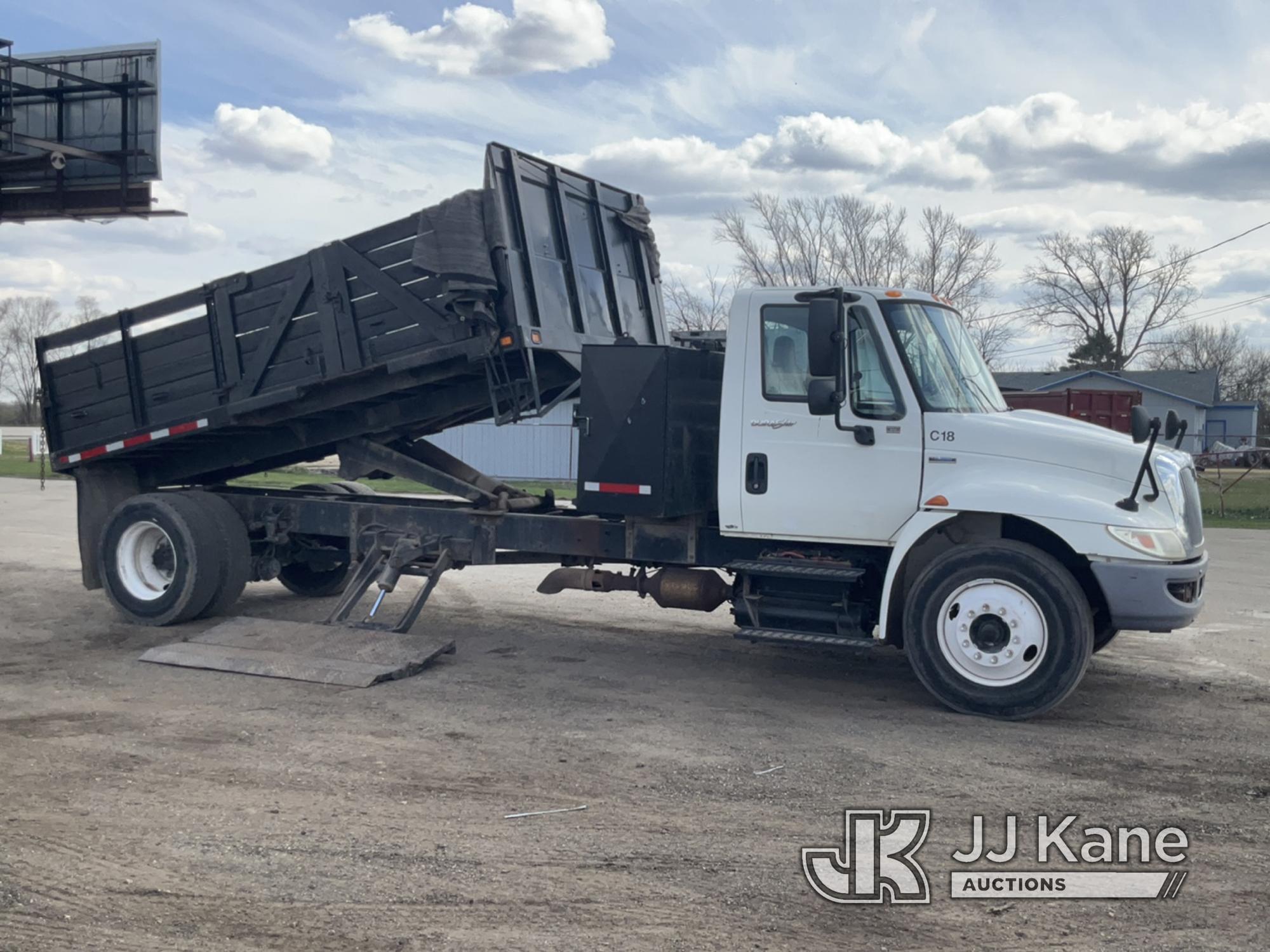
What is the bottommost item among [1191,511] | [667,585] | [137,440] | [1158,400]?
[667,585]

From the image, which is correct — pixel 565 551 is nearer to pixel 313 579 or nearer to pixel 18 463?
pixel 313 579

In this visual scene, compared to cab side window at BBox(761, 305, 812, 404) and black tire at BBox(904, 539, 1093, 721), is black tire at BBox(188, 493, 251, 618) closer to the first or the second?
cab side window at BBox(761, 305, 812, 404)

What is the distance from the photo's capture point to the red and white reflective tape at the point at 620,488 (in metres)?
7.96

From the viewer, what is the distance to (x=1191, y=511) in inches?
288

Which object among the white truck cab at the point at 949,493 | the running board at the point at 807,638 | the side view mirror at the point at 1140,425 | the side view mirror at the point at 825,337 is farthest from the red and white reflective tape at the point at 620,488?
the side view mirror at the point at 1140,425

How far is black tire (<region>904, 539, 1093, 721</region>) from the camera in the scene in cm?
681

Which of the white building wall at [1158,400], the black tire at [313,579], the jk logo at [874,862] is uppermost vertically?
the white building wall at [1158,400]

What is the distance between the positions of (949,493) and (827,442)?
836 mm

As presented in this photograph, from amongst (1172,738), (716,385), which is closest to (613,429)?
(716,385)

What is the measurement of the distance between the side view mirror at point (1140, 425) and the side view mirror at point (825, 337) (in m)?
1.77

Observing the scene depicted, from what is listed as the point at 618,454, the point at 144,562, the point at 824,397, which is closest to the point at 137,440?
the point at 144,562

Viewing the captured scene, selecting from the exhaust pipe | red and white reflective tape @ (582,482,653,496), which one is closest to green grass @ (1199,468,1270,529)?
the exhaust pipe

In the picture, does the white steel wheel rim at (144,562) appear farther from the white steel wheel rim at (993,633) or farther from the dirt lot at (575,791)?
the white steel wheel rim at (993,633)

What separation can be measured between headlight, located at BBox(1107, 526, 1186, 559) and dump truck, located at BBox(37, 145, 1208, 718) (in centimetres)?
2
